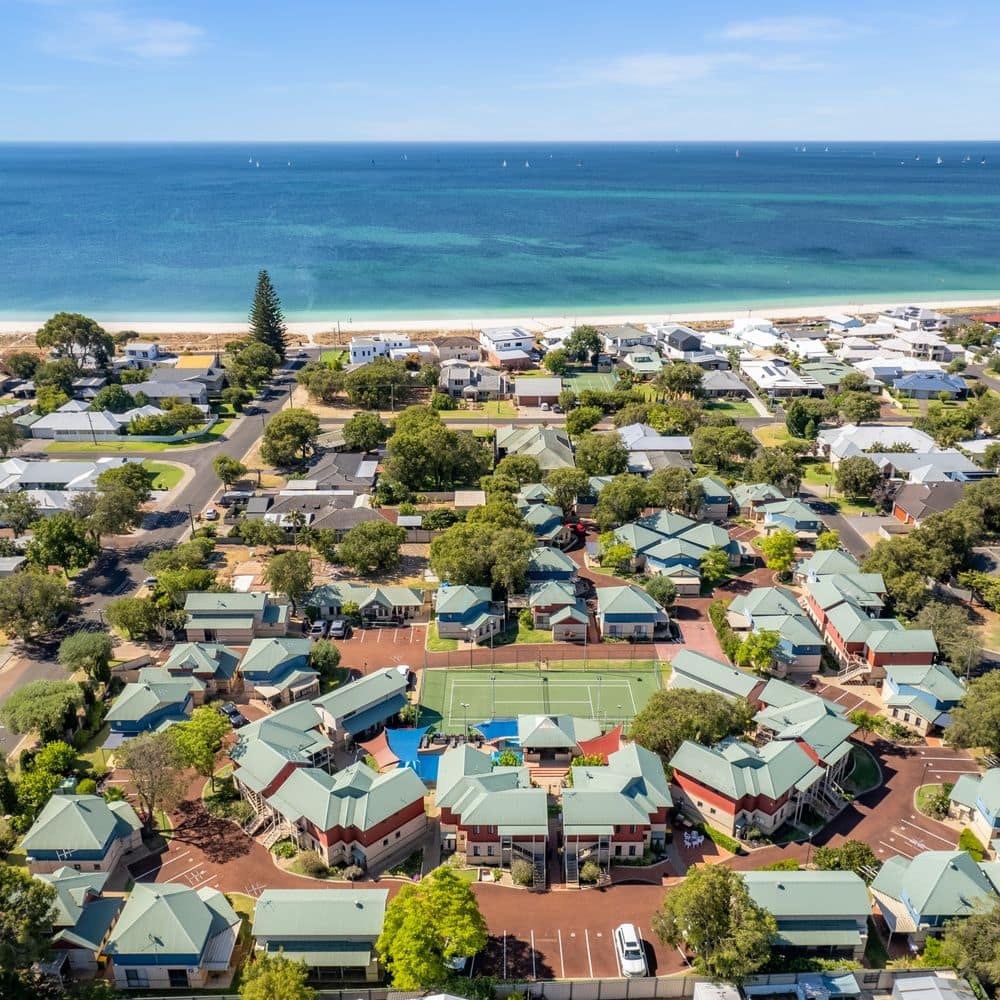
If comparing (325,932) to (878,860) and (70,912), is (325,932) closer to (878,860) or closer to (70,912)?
(70,912)

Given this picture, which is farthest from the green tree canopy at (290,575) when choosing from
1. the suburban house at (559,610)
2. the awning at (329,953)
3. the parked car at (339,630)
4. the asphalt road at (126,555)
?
the awning at (329,953)

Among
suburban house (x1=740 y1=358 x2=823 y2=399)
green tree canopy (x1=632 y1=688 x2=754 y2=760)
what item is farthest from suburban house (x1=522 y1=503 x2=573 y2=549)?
suburban house (x1=740 y1=358 x2=823 y2=399)

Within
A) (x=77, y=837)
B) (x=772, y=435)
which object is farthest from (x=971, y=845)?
(x=772, y=435)

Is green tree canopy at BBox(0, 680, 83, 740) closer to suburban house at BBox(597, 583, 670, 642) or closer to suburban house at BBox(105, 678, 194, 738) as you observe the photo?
suburban house at BBox(105, 678, 194, 738)

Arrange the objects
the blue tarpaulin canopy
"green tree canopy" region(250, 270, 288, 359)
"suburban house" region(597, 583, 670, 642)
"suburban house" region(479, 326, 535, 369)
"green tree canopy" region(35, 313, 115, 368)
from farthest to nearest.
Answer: "green tree canopy" region(250, 270, 288, 359) → "suburban house" region(479, 326, 535, 369) → "green tree canopy" region(35, 313, 115, 368) → "suburban house" region(597, 583, 670, 642) → the blue tarpaulin canopy

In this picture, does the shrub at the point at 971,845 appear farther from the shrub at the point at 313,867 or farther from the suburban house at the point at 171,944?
the suburban house at the point at 171,944

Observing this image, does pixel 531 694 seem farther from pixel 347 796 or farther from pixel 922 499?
pixel 922 499
